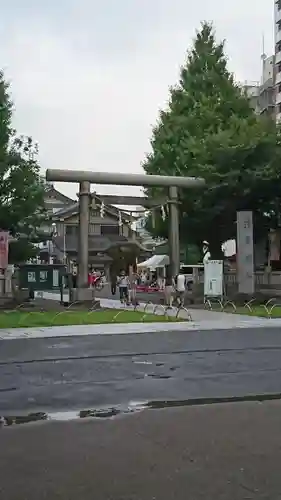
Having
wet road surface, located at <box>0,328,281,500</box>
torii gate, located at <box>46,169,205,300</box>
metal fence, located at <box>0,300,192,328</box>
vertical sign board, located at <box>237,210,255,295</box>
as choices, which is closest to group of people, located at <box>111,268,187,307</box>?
metal fence, located at <box>0,300,192,328</box>

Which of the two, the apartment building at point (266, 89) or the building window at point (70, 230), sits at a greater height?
the apartment building at point (266, 89)

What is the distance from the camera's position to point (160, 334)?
17750mm

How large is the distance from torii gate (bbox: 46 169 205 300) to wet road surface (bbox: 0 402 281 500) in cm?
2236

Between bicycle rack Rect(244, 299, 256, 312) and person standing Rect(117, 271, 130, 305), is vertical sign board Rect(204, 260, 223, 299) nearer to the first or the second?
bicycle rack Rect(244, 299, 256, 312)

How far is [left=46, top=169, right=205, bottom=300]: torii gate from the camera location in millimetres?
29641

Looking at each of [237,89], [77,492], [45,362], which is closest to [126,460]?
[77,492]

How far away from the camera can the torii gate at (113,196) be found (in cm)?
2964

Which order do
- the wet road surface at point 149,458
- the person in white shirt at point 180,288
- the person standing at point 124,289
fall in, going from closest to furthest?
the wet road surface at point 149,458, the person in white shirt at point 180,288, the person standing at point 124,289

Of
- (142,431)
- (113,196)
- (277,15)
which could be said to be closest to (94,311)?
(113,196)

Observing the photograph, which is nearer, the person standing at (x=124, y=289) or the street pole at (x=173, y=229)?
the person standing at (x=124, y=289)

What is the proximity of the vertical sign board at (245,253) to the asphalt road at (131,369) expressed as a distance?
1317cm

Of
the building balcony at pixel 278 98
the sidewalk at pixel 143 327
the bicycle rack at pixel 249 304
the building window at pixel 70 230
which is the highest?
Answer: the building balcony at pixel 278 98

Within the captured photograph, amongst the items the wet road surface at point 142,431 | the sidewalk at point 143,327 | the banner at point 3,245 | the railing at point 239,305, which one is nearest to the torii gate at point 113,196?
the railing at point 239,305

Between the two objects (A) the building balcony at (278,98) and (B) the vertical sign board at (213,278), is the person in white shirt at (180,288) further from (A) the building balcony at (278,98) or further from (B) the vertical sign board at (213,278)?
(A) the building balcony at (278,98)
